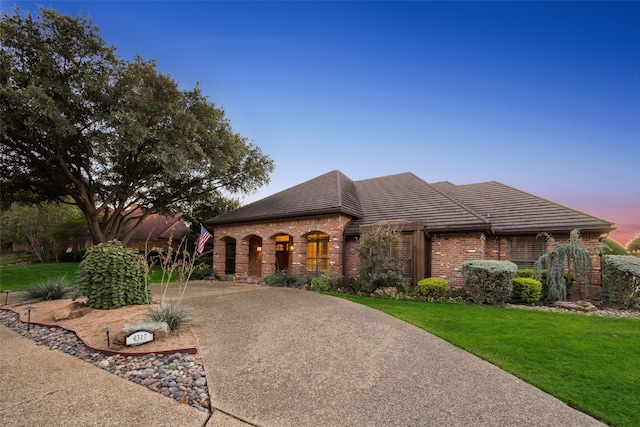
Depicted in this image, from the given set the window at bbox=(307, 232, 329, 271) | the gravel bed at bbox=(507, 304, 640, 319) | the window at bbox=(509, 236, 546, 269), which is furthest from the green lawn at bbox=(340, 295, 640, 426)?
the window at bbox=(307, 232, 329, 271)

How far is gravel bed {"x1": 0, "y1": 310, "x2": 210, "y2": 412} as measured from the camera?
340cm

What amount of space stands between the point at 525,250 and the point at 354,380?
11231mm

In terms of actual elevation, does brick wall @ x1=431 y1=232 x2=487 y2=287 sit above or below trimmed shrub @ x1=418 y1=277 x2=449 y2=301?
above

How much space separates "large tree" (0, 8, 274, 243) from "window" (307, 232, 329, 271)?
20.9ft

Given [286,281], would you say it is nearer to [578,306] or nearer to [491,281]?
[491,281]

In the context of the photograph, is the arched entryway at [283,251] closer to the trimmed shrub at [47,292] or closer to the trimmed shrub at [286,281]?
the trimmed shrub at [286,281]

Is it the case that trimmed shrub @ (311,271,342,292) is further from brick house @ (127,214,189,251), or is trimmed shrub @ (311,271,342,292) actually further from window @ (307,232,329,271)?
brick house @ (127,214,189,251)

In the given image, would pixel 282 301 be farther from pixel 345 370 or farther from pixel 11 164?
pixel 11 164

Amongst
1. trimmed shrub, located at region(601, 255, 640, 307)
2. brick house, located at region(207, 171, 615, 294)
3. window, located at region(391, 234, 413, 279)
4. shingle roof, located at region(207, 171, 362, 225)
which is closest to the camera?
trimmed shrub, located at region(601, 255, 640, 307)

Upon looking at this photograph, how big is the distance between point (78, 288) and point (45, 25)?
39.7 feet

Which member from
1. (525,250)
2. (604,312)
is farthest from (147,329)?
(525,250)

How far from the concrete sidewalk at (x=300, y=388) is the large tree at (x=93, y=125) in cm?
993

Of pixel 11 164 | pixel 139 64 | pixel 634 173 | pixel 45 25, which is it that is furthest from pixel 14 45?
pixel 634 173

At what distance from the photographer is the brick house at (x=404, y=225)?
11.4 metres
